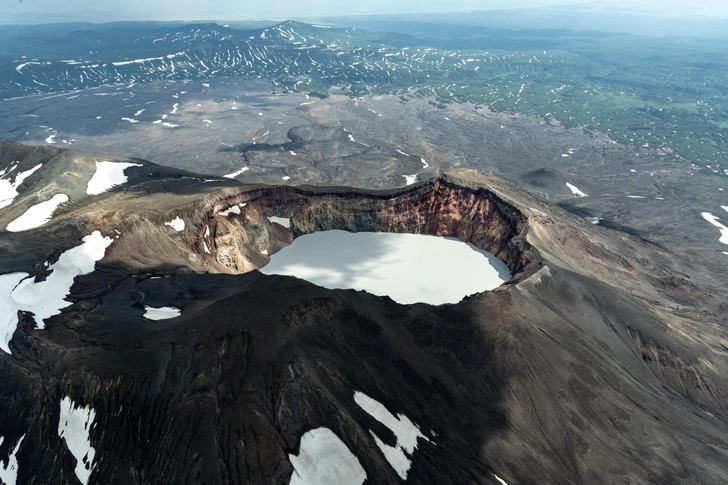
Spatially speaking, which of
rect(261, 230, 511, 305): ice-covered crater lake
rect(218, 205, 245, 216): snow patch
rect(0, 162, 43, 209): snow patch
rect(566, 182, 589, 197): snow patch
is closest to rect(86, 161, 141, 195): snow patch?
rect(0, 162, 43, 209): snow patch

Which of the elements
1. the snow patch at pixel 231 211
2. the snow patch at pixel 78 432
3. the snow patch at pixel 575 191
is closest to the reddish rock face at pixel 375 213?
the snow patch at pixel 231 211

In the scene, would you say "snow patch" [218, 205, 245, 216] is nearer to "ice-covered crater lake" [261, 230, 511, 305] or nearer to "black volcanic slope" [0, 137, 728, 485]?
"black volcanic slope" [0, 137, 728, 485]

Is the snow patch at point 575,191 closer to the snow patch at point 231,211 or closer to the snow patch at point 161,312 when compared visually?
the snow patch at point 231,211

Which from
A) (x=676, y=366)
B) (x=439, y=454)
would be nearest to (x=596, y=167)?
(x=676, y=366)

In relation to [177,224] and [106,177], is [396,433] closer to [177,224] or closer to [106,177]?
[177,224]

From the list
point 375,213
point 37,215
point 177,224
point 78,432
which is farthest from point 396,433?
point 37,215

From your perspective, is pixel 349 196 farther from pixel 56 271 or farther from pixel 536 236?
pixel 56 271
